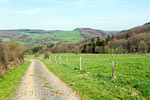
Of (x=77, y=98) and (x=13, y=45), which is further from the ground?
(x=13, y=45)

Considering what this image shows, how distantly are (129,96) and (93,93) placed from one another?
1.92 meters

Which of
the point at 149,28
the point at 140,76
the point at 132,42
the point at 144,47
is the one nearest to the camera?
the point at 140,76

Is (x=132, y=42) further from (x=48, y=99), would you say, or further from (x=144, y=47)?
(x=48, y=99)

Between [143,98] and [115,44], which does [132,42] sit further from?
[143,98]

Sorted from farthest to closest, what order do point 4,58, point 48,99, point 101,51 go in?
point 101,51 < point 4,58 < point 48,99

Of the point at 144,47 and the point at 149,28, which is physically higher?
the point at 149,28

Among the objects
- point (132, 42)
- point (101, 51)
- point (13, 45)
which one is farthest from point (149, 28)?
point (13, 45)

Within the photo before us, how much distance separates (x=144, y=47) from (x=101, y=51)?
27.7 metres

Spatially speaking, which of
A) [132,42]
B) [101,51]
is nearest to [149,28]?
[132,42]

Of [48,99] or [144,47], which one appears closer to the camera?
[48,99]

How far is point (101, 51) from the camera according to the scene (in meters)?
97.4

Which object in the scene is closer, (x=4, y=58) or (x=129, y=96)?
(x=129, y=96)

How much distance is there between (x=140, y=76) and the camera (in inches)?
449

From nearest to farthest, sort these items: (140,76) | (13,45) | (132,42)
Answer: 1. (140,76)
2. (13,45)
3. (132,42)
